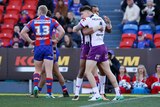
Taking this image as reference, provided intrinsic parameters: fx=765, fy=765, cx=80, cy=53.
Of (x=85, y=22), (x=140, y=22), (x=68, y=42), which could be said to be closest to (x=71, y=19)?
(x=68, y=42)

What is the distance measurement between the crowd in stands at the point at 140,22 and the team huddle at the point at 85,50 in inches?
257

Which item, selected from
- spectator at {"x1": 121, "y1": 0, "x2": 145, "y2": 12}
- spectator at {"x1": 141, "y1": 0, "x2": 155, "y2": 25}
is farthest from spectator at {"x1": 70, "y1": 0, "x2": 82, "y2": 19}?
spectator at {"x1": 141, "y1": 0, "x2": 155, "y2": 25}

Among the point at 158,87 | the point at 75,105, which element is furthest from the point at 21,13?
the point at 75,105

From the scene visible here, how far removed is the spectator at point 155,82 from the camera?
21828mm

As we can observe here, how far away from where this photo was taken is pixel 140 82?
72.6 feet

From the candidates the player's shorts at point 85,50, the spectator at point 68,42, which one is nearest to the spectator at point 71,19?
the spectator at point 68,42

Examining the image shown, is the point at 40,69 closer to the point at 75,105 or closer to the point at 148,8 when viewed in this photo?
the point at 75,105

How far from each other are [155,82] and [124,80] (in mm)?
1000

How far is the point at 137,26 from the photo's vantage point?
2597 cm

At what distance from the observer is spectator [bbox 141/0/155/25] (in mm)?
25953

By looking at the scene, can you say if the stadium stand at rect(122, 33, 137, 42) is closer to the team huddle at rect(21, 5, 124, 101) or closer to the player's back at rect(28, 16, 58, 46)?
the team huddle at rect(21, 5, 124, 101)

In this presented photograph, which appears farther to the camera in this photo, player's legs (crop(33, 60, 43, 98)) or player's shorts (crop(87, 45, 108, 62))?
player's legs (crop(33, 60, 43, 98))

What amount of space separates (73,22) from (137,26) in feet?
7.16

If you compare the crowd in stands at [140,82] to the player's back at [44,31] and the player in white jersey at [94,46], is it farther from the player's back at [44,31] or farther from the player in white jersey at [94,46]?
the player in white jersey at [94,46]
